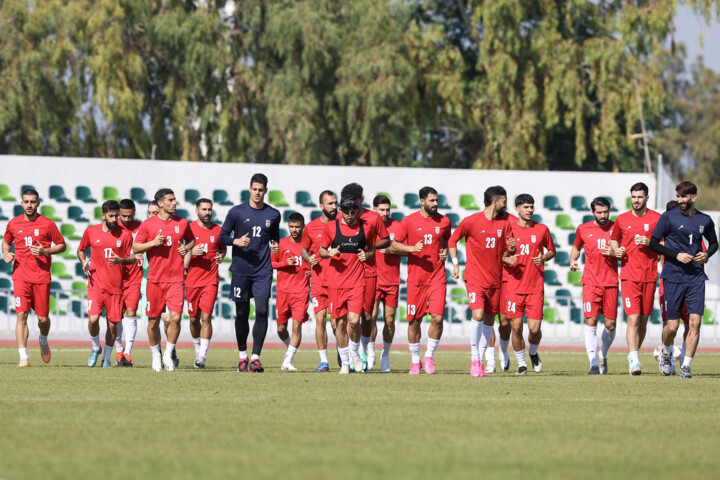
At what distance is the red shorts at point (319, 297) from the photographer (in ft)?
52.3

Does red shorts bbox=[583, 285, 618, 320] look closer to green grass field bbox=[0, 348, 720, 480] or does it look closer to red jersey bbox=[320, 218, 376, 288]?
green grass field bbox=[0, 348, 720, 480]

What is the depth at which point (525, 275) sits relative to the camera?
15938 millimetres

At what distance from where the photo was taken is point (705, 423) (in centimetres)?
934

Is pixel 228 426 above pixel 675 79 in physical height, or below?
below

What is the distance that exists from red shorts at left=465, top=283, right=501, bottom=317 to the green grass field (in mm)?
888

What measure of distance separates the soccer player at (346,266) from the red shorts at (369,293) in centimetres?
65

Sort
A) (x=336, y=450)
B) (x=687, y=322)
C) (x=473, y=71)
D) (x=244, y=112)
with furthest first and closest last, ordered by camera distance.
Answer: (x=473, y=71) < (x=244, y=112) < (x=687, y=322) < (x=336, y=450)

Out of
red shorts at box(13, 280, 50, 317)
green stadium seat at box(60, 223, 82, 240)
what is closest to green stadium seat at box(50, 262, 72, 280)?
green stadium seat at box(60, 223, 82, 240)

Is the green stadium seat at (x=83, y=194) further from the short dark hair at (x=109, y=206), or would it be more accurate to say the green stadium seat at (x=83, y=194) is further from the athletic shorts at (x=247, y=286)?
the athletic shorts at (x=247, y=286)

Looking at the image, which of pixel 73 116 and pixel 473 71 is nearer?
pixel 73 116

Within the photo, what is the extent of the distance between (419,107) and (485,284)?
26.3 m

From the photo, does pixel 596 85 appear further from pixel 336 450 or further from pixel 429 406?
pixel 336 450

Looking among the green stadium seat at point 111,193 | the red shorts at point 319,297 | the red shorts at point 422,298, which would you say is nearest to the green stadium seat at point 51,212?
the green stadium seat at point 111,193

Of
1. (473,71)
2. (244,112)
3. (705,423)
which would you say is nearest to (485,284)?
(705,423)
